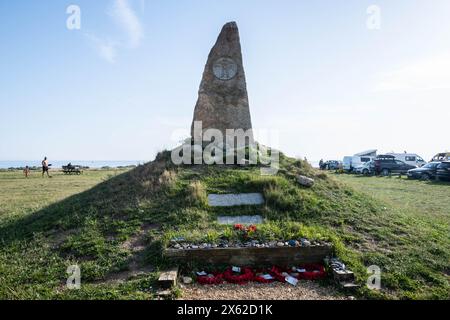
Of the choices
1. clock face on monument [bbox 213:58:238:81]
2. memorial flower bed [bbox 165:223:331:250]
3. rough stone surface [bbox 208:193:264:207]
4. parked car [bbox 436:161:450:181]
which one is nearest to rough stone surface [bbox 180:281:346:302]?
memorial flower bed [bbox 165:223:331:250]

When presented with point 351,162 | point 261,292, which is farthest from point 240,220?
point 351,162

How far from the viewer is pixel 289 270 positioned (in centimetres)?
671

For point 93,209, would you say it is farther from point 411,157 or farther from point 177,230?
point 411,157

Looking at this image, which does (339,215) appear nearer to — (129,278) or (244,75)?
(129,278)

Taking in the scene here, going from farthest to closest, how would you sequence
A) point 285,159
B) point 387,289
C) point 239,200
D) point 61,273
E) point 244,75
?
point 244,75 < point 285,159 < point 239,200 < point 61,273 < point 387,289

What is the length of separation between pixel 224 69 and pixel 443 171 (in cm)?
2040

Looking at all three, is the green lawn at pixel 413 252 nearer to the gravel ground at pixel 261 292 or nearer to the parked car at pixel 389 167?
the gravel ground at pixel 261 292

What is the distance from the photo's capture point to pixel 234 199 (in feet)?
33.1

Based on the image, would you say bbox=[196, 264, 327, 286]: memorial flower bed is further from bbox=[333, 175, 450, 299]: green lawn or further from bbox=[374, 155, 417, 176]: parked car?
bbox=[374, 155, 417, 176]: parked car

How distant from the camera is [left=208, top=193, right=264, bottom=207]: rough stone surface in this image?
9.80 metres

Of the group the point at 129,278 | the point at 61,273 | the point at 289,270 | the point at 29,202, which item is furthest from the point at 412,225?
the point at 29,202

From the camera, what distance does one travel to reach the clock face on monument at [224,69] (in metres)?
14.8

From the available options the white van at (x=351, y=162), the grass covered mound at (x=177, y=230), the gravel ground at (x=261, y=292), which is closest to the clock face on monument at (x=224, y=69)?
the grass covered mound at (x=177, y=230)
